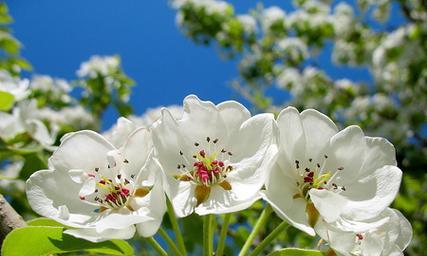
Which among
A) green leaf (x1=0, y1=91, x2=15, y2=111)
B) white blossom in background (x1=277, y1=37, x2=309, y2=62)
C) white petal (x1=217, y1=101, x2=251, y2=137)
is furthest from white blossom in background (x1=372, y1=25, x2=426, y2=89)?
white petal (x1=217, y1=101, x2=251, y2=137)

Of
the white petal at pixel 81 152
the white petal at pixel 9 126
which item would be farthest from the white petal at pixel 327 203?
the white petal at pixel 9 126

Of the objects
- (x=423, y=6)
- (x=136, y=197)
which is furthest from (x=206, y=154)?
(x=423, y=6)

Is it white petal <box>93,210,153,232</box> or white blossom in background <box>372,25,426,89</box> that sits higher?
white petal <box>93,210,153,232</box>

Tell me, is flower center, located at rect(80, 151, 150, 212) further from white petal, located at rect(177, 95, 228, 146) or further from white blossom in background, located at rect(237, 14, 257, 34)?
white blossom in background, located at rect(237, 14, 257, 34)

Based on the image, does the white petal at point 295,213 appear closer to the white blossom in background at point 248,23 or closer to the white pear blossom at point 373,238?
the white pear blossom at point 373,238

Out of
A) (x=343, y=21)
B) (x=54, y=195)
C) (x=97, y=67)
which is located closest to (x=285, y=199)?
(x=54, y=195)

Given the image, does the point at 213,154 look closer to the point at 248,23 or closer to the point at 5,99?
the point at 5,99
